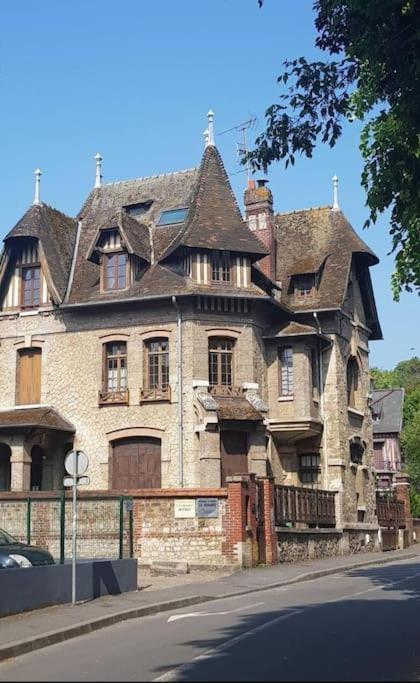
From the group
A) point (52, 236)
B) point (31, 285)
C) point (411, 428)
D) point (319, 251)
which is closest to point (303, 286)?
point (319, 251)

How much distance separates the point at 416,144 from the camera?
1107 cm

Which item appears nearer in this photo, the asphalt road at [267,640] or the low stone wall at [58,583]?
the asphalt road at [267,640]

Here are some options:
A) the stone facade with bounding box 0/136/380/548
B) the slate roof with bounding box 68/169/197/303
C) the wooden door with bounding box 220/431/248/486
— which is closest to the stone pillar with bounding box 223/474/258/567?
the stone facade with bounding box 0/136/380/548

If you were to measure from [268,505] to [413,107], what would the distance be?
16.2 meters

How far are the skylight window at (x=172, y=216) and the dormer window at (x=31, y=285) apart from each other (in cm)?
499

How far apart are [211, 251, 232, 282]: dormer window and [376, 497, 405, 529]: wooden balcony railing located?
1323 centimetres

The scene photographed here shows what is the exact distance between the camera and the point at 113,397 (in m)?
30.2

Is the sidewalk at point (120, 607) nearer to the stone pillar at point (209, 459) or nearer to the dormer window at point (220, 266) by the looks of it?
the stone pillar at point (209, 459)

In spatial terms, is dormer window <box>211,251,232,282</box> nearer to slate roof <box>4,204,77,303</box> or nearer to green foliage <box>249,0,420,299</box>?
slate roof <box>4,204,77,303</box>

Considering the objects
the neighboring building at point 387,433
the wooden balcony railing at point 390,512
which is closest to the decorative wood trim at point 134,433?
the wooden balcony railing at point 390,512

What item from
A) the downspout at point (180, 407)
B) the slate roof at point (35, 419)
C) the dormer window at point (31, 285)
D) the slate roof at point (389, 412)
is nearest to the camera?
the downspout at point (180, 407)

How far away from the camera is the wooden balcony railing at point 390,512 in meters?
37.4

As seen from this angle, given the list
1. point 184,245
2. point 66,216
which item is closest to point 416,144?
point 184,245

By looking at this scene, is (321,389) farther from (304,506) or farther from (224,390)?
(304,506)
